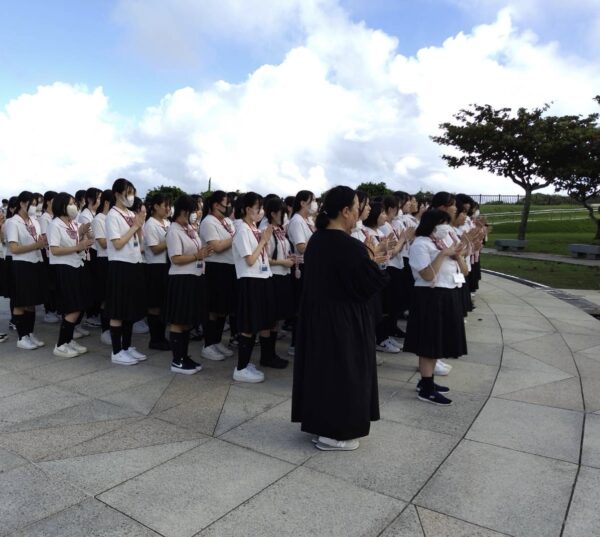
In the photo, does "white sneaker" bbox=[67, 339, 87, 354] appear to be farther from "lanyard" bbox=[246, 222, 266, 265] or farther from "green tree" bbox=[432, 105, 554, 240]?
"green tree" bbox=[432, 105, 554, 240]

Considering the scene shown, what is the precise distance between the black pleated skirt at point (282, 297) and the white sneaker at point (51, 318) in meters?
4.43

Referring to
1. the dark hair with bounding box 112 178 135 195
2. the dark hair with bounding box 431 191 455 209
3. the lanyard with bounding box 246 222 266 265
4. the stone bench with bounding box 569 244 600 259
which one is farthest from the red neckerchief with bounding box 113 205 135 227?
the stone bench with bounding box 569 244 600 259

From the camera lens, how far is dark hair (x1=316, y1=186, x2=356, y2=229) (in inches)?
138

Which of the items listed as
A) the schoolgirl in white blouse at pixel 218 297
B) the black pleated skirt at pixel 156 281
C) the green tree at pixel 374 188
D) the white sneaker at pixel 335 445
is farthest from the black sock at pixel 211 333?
the green tree at pixel 374 188

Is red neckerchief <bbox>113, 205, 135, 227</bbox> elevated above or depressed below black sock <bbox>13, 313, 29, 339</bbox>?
above

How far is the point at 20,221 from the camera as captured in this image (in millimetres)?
6062

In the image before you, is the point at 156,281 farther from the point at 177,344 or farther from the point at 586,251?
the point at 586,251

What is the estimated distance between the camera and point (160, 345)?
6324 mm

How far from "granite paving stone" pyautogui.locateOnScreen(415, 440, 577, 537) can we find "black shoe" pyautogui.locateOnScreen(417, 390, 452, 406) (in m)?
0.82

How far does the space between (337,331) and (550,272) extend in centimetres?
1258

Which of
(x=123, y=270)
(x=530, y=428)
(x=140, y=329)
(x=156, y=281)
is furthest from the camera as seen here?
(x=140, y=329)

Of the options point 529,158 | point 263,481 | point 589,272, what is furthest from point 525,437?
point 529,158

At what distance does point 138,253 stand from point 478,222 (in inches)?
200

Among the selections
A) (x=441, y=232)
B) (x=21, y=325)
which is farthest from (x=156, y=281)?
(x=441, y=232)
